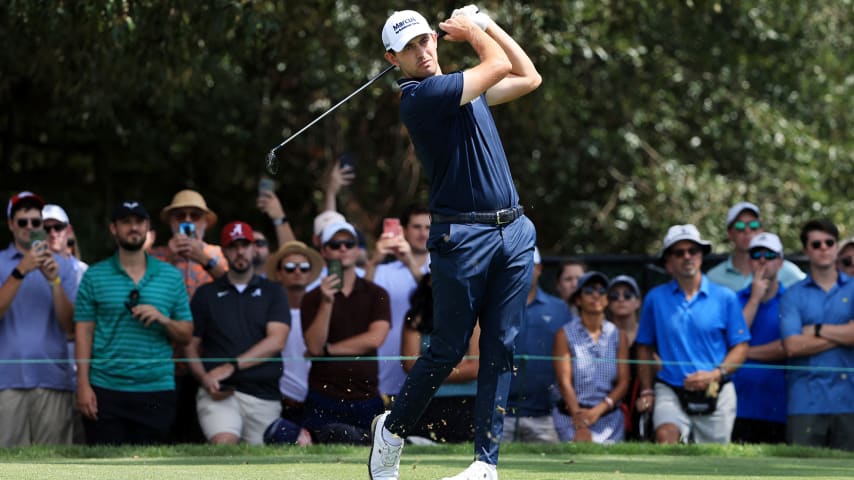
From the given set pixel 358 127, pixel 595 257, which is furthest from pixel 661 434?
pixel 358 127

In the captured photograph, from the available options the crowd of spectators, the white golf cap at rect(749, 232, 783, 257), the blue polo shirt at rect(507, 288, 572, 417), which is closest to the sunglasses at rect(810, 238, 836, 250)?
the crowd of spectators

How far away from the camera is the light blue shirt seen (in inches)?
437

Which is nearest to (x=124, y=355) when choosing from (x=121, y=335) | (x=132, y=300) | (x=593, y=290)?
(x=121, y=335)

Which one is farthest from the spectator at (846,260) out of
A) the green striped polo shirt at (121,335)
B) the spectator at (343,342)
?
the green striped polo shirt at (121,335)

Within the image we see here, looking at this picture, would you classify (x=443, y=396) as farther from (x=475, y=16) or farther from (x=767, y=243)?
(x=475, y=16)

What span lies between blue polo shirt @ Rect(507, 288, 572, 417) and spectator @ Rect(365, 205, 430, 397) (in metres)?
0.80

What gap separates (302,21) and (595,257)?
3.66m

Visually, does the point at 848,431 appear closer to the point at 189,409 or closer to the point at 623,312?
the point at 623,312

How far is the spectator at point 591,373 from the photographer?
34.0 ft

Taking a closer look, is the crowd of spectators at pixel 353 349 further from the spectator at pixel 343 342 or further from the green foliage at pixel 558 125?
the green foliage at pixel 558 125

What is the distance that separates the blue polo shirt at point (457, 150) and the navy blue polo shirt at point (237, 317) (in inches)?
146

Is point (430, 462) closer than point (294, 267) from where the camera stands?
Yes

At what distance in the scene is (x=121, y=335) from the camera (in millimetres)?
9828

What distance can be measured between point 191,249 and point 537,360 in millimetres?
2528
